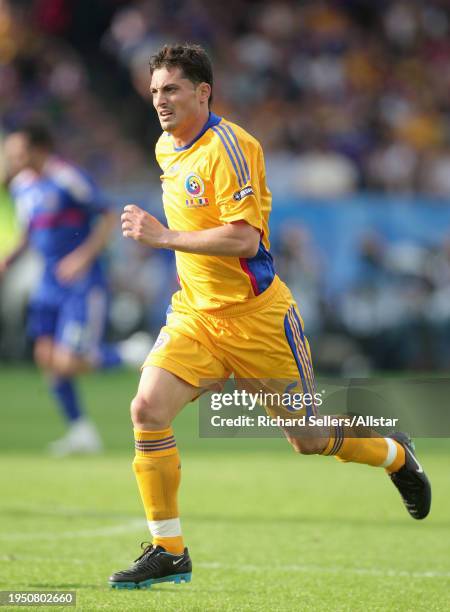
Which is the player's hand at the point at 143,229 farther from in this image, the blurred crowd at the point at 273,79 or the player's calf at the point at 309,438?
the blurred crowd at the point at 273,79

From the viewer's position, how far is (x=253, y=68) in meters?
21.4

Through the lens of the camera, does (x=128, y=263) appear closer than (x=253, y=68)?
Yes

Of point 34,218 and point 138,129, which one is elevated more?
point 138,129

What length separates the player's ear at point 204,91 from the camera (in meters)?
5.89

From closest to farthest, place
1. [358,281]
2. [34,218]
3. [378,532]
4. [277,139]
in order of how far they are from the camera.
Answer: [378,532], [34,218], [358,281], [277,139]

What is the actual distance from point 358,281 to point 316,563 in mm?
11572

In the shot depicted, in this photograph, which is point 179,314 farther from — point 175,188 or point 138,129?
point 138,129

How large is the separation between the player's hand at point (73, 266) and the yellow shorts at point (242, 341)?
198 inches

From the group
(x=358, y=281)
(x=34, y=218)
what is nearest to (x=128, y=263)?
(x=358, y=281)

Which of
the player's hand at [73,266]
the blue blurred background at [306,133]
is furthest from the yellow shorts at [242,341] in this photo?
the blue blurred background at [306,133]

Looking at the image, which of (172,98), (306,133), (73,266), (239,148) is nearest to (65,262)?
(73,266)

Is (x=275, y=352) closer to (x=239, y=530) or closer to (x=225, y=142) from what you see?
(x=225, y=142)

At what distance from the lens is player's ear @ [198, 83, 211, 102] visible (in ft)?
19.3

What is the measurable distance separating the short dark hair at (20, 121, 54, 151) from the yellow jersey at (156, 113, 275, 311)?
16.8 feet
